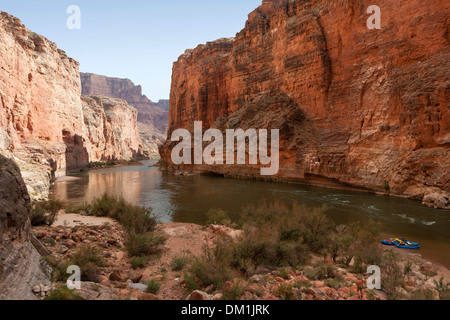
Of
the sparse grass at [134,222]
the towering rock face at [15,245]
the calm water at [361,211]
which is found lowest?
the calm water at [361,211]

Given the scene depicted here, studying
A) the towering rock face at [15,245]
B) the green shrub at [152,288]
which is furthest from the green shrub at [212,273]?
the towering rock face at [15,245]

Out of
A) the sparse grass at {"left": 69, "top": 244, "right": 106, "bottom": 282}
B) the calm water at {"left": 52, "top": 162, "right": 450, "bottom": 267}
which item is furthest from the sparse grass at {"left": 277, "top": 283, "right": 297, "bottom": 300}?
the calm water at {"left": 52, "top": 162, "right": 450, "bottom": 267}

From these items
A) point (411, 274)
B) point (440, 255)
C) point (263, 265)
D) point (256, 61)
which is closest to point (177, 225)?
point (263, 265)

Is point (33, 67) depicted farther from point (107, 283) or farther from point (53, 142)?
point (107, 283)

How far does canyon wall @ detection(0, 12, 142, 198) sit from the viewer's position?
20625 mm

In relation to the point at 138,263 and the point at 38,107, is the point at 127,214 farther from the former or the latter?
the point at 38,107

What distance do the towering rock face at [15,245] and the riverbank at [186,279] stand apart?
242 millimetres

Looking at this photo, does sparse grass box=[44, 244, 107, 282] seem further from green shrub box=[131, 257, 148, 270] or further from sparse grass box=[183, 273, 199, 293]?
sparse grass box=[183, 273, 199, 293]

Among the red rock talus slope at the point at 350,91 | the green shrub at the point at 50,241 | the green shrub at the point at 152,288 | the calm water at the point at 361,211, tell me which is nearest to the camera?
the green shrub at the point at 152,288

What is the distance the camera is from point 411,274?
527cm

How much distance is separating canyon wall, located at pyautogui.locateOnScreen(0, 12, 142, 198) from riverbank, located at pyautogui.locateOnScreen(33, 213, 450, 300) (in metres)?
9.17

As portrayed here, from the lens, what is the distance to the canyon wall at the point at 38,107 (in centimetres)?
2062

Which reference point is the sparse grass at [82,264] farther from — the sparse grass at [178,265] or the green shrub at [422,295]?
the green shrub at [422,295]

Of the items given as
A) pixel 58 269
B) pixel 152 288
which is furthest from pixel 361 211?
pixel 58 269
